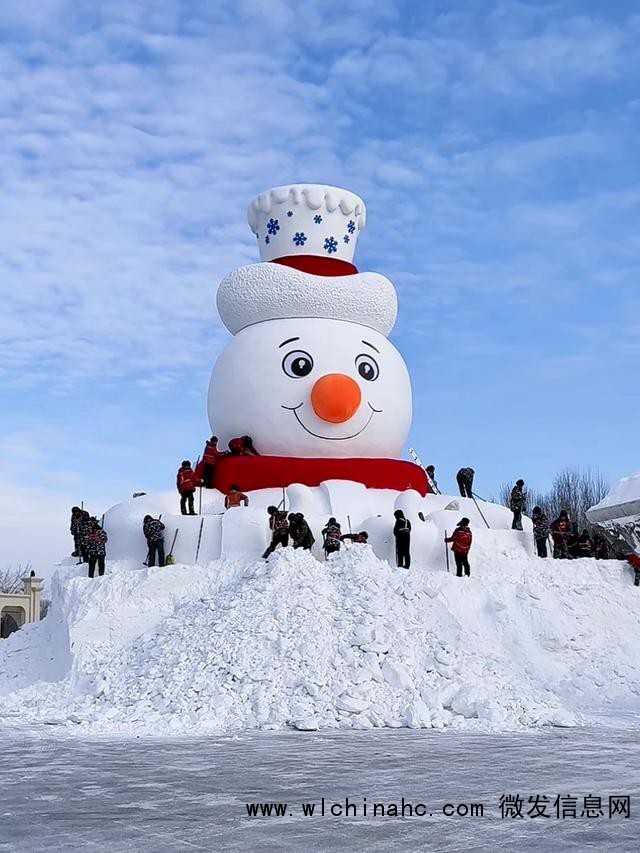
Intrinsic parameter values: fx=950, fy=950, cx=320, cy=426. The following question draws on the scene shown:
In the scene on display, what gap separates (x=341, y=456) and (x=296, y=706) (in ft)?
21.5

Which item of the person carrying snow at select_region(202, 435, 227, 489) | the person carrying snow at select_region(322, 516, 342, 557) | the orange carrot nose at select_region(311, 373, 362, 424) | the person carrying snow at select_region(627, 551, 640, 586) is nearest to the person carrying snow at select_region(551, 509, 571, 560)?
the person carrying snow at select_region(627, 551, 640, 586)

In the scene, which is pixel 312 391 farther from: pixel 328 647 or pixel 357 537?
pixel 328 647

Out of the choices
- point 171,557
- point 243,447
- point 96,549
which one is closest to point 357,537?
point 171,557

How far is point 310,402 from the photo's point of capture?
15.2 metres

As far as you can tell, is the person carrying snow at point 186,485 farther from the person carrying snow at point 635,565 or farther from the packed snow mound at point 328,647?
the person carrying snow at point 635,565

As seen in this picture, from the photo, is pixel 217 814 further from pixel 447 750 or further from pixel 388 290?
pixel 388 290

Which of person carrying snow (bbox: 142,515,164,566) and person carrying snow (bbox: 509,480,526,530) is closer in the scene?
person carrying snow (bbox: 142,515,164,566)

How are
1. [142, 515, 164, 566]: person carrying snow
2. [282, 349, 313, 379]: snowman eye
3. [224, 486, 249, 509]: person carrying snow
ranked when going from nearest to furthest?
[142, 515, 164, 566]: person carrying snow, [224, 486, 249, 509]: person carrying snow, [282, 349, 313, 379]: snowman eye

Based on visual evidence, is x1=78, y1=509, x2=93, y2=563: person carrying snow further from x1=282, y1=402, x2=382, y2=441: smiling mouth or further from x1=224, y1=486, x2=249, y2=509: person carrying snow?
x1=282, y1=402, x2=382, y2=441: smiling mouth

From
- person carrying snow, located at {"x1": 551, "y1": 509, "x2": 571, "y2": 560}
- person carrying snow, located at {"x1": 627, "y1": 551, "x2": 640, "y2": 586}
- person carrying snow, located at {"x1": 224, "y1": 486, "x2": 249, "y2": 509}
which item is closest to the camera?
person carrying snow, located at {"x1": 627, "y1": 551, "x2": 640, "y2": 586}

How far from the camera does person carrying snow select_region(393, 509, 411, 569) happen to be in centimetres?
1320

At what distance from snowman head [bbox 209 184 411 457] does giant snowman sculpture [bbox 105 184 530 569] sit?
19 mm

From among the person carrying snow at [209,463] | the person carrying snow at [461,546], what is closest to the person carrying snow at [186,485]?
the person carrying snow at [209,463]

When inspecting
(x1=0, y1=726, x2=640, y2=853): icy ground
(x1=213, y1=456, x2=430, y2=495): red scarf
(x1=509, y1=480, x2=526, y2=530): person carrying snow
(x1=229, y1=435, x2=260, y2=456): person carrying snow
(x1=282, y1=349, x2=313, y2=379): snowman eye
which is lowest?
(x1=0, y1=726, x2=640, y2=853): icy ground
